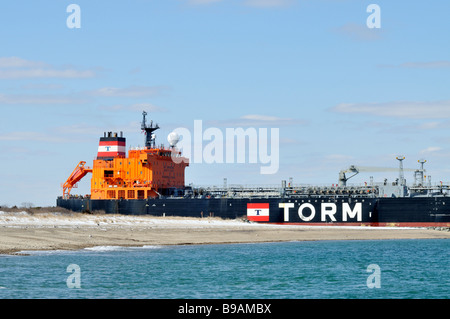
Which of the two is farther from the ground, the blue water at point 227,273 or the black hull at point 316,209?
the black hull at point 316,209

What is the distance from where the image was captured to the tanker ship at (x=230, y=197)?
73.3 m

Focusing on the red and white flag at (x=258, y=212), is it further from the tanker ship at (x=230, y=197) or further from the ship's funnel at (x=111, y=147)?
→ the ship's funnel at (x=111, y=147)

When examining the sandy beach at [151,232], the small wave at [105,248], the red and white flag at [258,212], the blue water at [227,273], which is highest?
the red and white flag at [258,212]

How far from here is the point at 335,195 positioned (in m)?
75.8

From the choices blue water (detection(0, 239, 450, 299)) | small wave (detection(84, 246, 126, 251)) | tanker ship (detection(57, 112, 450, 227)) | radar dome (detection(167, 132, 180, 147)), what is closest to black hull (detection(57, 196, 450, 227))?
tanker ship (detection(57, 112, 450, 227))

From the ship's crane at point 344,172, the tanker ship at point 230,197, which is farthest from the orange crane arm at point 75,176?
the ship's crane at point 344,172

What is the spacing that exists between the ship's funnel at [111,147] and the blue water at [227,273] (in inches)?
1516

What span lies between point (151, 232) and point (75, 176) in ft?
110

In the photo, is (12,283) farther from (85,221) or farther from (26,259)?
(85,221)

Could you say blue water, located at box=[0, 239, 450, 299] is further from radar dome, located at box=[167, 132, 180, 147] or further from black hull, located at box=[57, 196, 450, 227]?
radar dome, located at box=[167, 132, 180, 147]

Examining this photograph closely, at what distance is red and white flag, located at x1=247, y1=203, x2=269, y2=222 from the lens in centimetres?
7775

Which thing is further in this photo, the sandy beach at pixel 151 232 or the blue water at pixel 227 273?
the sandy beach at pixel 151 232

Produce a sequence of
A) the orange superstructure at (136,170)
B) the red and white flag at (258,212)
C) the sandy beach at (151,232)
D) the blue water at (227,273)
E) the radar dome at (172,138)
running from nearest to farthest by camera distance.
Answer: the blue water at (227,273)
the sandy beach at (151,232)
the red and white flag at (258,212)
the orange superstructure at (136,170)
the radar dome at (172,138)
